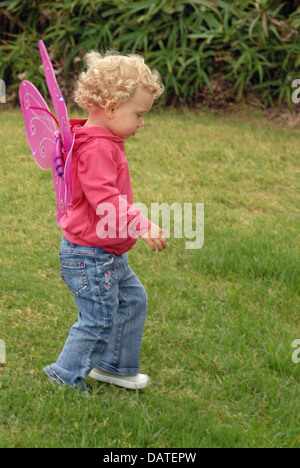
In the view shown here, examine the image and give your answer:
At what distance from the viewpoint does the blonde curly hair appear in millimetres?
2553

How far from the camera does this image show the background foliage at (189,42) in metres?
6.37

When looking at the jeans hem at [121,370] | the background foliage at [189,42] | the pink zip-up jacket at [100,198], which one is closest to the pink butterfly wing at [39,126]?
the pink zip-up jacket at [100,198]

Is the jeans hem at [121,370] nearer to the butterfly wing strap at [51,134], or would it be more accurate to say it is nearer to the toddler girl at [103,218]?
the toddler girl at [103,218]

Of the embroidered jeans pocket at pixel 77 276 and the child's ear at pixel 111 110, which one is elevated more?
the child's ear at pixel 111 110

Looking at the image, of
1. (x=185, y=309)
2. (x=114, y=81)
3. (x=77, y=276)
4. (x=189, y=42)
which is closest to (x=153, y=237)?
(x=77, y=276)

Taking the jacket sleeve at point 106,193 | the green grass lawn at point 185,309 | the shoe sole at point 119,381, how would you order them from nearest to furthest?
the jacket sleeve at point 106,193
the green grass lawn at point 185,309
the shoe sole at point 119,381

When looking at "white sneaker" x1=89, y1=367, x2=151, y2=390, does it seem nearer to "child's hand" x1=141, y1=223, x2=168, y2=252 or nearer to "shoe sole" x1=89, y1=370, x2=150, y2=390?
"shoe sole" x1=89, y1=370, x2=150, y2=390

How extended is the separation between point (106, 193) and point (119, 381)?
0.91 metres

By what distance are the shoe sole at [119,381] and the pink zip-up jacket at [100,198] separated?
60cm

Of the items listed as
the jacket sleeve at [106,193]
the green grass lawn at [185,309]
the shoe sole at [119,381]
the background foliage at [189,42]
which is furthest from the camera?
the background foliage at [189,42]

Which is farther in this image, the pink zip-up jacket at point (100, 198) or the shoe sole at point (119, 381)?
the shoe sole at point (119, 381)

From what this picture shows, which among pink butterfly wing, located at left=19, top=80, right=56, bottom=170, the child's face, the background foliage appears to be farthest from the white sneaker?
the background foliage

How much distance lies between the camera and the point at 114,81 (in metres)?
→ 2.55
